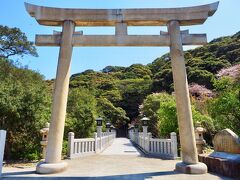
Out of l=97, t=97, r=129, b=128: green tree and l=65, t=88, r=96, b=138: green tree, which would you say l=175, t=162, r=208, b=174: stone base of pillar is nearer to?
l=65, t=88, r=96, b=138: green tree

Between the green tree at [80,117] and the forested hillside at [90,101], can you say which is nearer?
the forested hillside at [90,101]

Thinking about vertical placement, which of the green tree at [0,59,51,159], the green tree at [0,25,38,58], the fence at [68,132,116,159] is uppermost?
the green tree at [0,25,38,58]

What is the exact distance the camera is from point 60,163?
24.2 feet

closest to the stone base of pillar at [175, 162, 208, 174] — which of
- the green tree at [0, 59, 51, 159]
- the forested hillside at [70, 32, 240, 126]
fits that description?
the green tree at [0, 59, 51, 159]

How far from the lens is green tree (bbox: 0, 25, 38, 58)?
24.9 m

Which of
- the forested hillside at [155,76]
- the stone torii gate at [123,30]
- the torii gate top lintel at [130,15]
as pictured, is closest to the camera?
the stone torii gate at [123,30]

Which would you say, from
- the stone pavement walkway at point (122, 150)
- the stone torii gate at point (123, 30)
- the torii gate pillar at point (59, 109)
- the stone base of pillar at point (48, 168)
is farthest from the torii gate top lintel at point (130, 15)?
the stone pavement walkway at point (122, 150)

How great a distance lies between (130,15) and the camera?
327 inches

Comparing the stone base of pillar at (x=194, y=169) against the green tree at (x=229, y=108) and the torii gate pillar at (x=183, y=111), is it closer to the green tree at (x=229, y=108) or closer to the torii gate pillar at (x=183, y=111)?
the torii gate pillar at (x=183, y=111)

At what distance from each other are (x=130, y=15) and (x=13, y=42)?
69.4 ft

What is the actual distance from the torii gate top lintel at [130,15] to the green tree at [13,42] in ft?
63.1

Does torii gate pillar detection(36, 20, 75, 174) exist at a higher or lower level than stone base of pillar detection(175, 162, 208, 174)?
higher

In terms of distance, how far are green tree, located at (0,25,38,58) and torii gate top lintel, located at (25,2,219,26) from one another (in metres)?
19.2

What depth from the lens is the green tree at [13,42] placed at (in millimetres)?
24880
